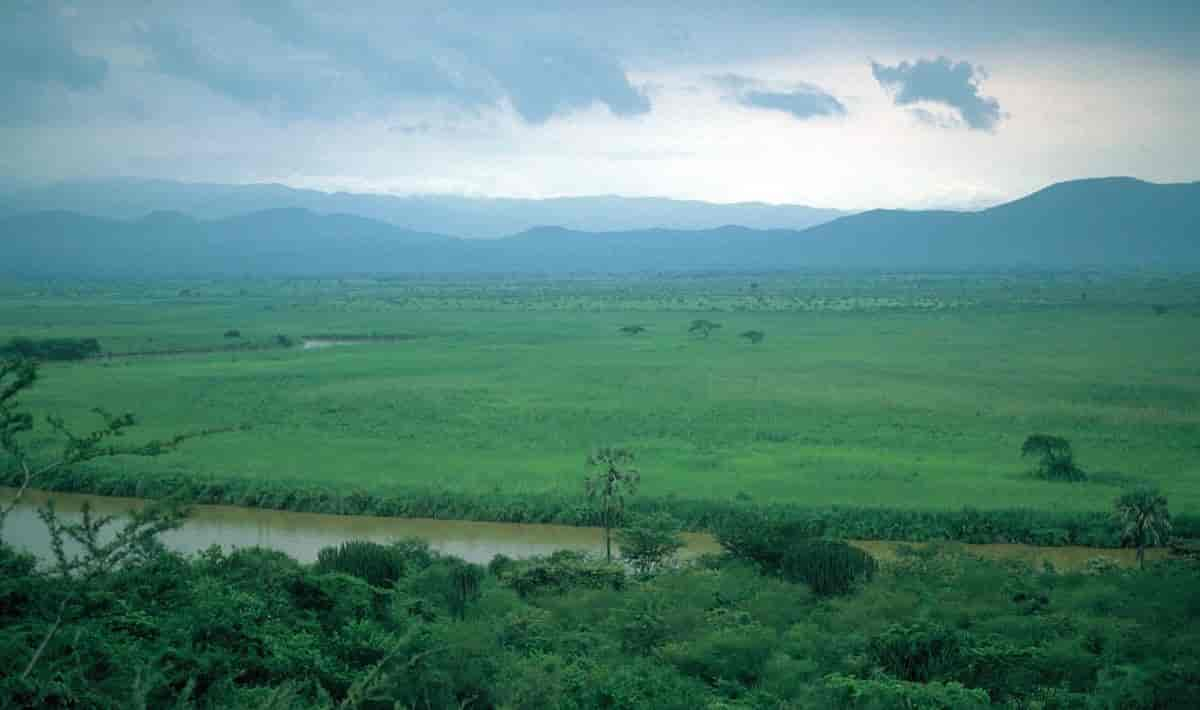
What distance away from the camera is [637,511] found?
30.4 meters

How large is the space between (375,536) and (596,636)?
1440cm

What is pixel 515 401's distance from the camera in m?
51.8

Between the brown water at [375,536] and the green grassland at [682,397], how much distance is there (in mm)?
2005

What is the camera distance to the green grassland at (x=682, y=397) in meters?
35.2

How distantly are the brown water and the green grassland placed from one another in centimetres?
201

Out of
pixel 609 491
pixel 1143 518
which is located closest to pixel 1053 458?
pixel 1143 518

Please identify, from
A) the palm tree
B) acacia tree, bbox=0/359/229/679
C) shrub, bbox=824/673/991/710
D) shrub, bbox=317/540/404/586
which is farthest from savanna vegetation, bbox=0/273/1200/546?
shrub, bbox=824/673/991/710

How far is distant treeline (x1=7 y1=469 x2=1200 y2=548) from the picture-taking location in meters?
28.9

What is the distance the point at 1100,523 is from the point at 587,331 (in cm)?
6285

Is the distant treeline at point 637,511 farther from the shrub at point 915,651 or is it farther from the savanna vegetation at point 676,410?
the shrub at point 915,651

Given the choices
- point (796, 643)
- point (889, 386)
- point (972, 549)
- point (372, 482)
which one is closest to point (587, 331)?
point (889, 386)

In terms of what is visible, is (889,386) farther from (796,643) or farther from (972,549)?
(796,643)

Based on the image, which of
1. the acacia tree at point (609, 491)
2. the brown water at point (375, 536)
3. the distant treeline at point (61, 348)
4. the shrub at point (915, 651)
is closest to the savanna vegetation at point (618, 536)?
the shrub at point (915, 651)

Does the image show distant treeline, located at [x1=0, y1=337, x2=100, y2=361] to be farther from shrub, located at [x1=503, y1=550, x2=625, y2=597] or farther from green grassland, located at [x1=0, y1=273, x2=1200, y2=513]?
shrub, located at [x1=503, y1=550, x2=625, y2=597]
